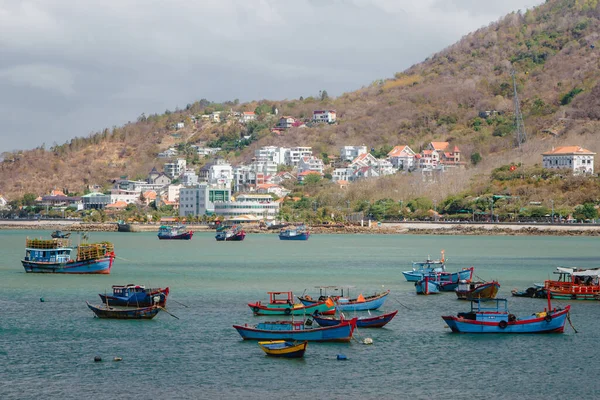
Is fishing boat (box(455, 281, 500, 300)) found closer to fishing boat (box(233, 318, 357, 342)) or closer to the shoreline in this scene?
fishing boat (box(233, 318, 357, 342))

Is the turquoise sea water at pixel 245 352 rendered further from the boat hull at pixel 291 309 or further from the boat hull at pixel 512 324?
the boat hull at pixel 291 309

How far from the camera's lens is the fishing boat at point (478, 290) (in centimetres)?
4724

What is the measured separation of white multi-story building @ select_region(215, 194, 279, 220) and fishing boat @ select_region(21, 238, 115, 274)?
86.4 metres

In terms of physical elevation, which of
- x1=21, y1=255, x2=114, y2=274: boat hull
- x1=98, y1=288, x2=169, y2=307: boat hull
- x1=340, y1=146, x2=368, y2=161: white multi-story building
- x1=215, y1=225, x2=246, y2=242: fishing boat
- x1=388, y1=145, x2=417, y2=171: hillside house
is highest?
x1=340, y1=146, x2=368, y2=161: white multi-story building

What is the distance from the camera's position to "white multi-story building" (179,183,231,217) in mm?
154500

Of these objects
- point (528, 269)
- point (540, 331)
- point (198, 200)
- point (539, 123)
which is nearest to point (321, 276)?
point (528, 269)

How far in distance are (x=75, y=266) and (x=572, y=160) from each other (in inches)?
3846

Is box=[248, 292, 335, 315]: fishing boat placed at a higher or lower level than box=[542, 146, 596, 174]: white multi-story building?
lower

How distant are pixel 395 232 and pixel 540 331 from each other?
92.4 meters

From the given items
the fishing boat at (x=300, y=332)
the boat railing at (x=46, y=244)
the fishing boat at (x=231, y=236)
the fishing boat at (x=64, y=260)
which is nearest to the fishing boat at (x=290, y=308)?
the fishing boat at (x=300, y=332)

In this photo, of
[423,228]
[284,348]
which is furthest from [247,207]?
→ [284,348]

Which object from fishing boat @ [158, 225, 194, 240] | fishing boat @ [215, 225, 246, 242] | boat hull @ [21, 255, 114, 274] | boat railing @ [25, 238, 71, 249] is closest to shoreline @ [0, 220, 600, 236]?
fishing boat @ [158, 225, 194, 240]

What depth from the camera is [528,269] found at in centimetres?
6612

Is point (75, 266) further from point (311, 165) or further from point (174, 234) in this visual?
point (311, 165)
